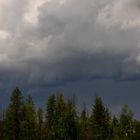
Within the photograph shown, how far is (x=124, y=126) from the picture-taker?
332 ft

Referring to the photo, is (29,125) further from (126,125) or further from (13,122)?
(126,125)

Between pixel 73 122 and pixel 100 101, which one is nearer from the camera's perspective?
pixel 73 122

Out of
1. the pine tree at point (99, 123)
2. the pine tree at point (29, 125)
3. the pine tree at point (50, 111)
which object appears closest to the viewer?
the pine tree at point (29, 125)

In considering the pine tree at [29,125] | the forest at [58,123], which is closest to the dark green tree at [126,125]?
the forest at [58,123]

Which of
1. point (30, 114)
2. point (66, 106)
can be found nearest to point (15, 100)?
point (30, 114)

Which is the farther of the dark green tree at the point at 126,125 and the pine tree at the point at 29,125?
the pine tree at the point at 29,125

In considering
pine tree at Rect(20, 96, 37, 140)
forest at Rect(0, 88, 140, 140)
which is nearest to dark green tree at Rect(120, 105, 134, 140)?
forest at Rect(0, 88, 140, 140)

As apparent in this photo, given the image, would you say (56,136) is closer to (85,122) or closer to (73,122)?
(73,122)

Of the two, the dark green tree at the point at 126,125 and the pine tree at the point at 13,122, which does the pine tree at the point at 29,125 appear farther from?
Result: the dark green tree at the point at 126,125

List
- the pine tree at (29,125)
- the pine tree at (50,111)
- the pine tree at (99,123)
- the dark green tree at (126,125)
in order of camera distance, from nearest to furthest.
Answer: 1. the dark green tree at (126,125)
2. the pine tree at (29,125)
3. the pine tree at (99,123)
4. the pine tree at (50,111)

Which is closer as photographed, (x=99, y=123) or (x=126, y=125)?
(x=126, y=125)

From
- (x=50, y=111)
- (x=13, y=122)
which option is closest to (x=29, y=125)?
(x=13, y=122)

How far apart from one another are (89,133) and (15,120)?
62.1ft

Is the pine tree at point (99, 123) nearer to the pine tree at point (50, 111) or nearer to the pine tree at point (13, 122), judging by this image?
the pine tree at point (50, 111)
